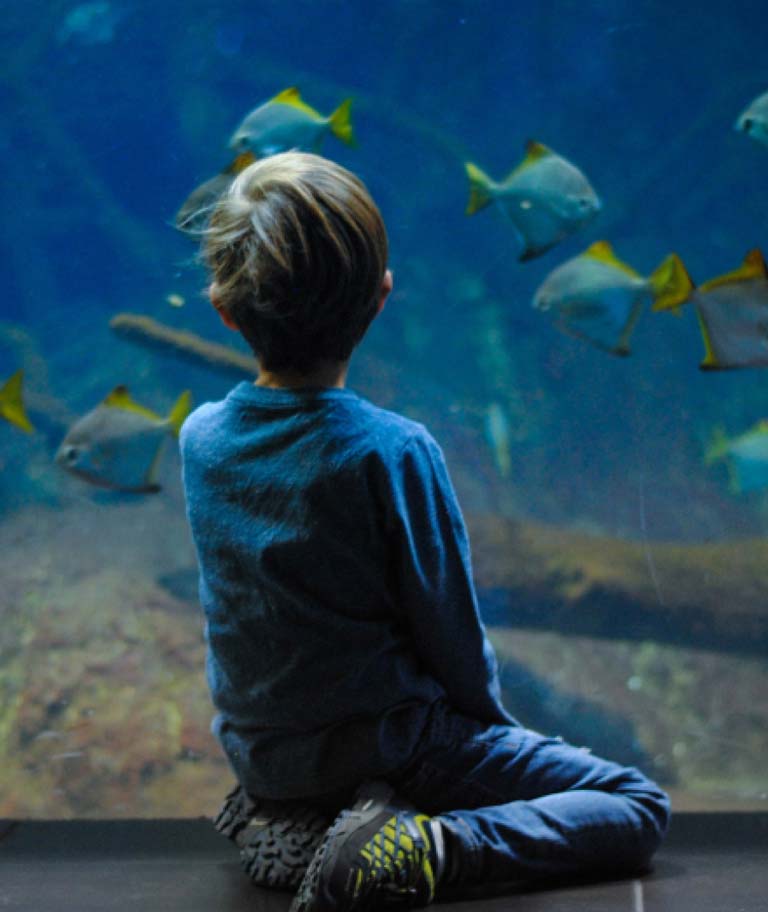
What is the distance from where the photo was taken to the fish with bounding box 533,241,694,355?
2643 millimetres

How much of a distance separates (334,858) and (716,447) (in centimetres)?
268

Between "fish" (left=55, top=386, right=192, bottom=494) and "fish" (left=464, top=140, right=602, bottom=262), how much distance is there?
1.10 meters

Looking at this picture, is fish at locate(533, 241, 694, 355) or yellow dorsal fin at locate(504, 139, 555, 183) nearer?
fish at locate(533, 241, 694, 355)

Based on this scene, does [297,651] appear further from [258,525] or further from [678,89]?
[678,89]

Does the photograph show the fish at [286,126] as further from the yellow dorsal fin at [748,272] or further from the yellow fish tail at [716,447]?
the yellow fish tail at [716,447]

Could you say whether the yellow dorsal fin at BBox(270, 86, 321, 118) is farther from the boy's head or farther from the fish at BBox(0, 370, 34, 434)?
the boy's head

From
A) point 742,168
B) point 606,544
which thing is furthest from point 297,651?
point 742,168

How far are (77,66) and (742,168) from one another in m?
3.19

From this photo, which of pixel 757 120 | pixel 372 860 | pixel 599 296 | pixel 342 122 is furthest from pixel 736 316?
pixel 372 860

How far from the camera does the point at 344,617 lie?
61.7 inches

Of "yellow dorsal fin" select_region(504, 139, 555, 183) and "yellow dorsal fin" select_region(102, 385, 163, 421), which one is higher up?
"yellow dorsal fin" select_region(504, 139, 555, 183)

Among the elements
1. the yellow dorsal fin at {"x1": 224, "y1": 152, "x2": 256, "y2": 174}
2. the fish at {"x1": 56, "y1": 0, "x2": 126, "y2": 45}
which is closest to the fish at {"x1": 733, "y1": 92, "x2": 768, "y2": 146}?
the yellow dorsal fin at {"x1": 224, "y1": 152, "x2": 256, "y2": 174}

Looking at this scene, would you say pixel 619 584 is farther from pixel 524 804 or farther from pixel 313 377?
pixel 313 377

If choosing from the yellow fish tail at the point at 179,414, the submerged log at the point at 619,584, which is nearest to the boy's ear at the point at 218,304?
the yellow fish tail at the point at 179,414
